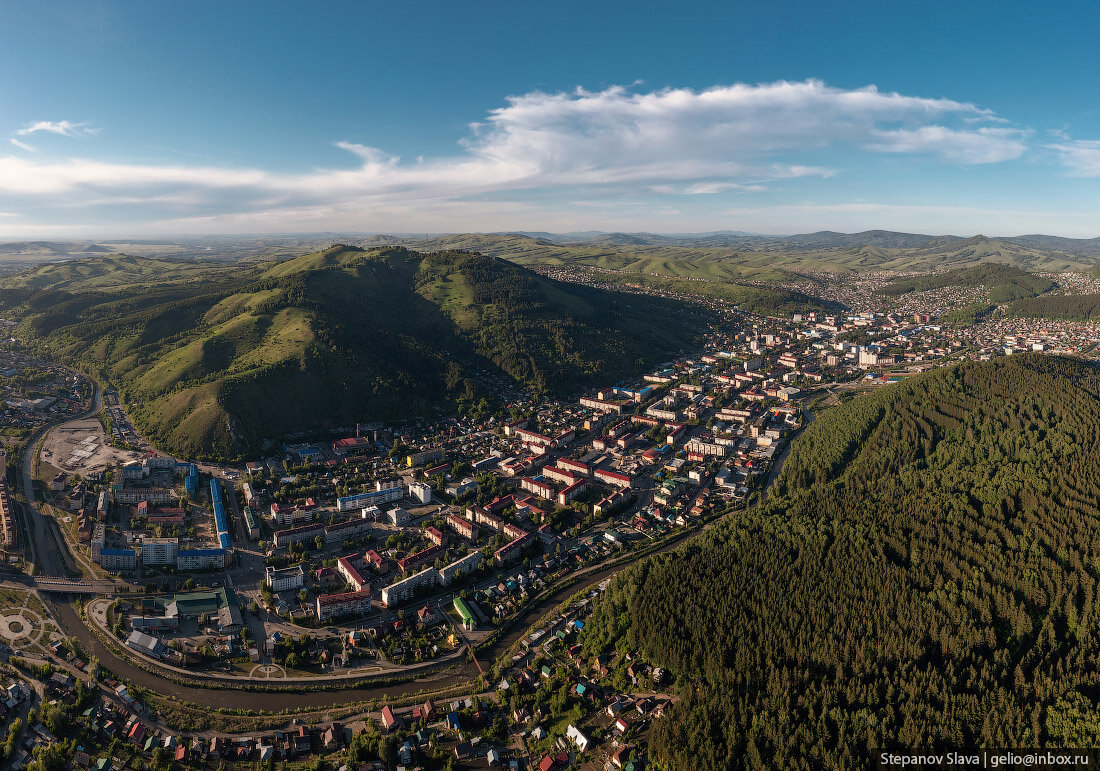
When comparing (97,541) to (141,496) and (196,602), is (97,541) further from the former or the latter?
(196,602)

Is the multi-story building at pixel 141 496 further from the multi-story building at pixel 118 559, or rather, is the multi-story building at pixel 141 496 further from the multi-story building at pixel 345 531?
the multi-story building at pixel 345 531

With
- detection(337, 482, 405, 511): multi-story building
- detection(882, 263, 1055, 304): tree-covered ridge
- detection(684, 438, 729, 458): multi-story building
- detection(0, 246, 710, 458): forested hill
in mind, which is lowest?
detection(337, 482, 405, 511): multi-story building

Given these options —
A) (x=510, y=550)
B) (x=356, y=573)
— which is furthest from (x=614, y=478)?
(x=356, y=573)

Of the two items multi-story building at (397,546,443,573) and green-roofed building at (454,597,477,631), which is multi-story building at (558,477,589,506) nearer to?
multi-story building at (397,546,443,573)

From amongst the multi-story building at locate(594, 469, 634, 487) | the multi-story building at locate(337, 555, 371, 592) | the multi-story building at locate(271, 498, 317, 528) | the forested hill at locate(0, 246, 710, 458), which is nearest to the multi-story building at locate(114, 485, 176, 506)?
the forested hill at locate(0, 246, 710, 458)

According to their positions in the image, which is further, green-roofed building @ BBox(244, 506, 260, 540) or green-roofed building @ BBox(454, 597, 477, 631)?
green-roofed building @ BBox(244, 506, 260, 540)

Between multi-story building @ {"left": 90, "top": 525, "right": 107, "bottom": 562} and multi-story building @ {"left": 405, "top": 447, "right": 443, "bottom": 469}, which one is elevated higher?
multi-story building @ {"left": 405, "top": 447, "right": 443, "bottom": 469}

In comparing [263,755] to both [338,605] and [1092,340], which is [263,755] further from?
[1092,340]
